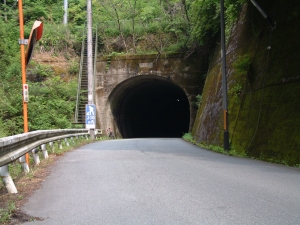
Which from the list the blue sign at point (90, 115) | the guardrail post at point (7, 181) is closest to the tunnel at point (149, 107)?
the blue sign at point (90, 115)

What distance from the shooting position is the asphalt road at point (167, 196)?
4.49 m

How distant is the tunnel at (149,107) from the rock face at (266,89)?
11652mm

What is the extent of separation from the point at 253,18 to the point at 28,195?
12619mm

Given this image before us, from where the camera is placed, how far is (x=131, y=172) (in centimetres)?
782

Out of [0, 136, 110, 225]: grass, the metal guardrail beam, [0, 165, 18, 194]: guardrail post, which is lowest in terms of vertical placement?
[0, 136, 110, 225]: grass

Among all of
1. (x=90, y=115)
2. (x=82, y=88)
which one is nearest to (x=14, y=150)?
(x=90, y=115)

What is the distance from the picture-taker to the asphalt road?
177 inches

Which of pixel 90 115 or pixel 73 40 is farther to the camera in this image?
pixel 73 40

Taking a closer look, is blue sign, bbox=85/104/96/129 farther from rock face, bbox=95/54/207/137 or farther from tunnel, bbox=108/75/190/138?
tunnel, bbox=108/75/190/138

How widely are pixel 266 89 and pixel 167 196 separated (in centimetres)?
809

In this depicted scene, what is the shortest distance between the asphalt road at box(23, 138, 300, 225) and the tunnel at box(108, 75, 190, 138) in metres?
20.0

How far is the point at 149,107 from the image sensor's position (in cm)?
4088

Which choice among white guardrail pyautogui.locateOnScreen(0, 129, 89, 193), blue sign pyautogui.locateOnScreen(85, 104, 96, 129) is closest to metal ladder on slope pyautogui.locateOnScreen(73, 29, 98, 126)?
blue sign pyautogui.locateOnScreen(85, 104, 96, 129)

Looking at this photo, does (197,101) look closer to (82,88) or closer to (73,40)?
(82,88)
